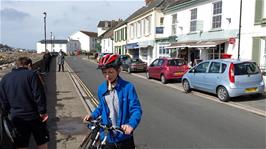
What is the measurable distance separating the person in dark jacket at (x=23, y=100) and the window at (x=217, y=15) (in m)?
16.8

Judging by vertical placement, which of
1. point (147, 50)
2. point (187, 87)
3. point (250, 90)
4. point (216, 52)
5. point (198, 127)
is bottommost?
point (198, 127)

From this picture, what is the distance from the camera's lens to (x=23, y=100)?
4.37 metres

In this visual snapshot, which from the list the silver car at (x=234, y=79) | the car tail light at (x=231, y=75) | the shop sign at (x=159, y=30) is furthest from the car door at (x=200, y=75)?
the shop sign at (x=159, y=30)

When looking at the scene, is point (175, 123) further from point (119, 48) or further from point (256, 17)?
point (119, 48)

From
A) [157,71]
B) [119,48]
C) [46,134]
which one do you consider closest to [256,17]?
[157,71]

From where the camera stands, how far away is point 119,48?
174 feet

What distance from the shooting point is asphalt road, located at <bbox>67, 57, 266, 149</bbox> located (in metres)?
6.33

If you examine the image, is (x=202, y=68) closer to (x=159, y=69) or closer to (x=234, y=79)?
(x=234, y=79)

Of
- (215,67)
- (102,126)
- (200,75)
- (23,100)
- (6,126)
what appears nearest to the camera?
(102,126)

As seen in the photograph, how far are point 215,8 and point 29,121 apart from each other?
17598 mm

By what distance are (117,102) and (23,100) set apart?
5.90 ft

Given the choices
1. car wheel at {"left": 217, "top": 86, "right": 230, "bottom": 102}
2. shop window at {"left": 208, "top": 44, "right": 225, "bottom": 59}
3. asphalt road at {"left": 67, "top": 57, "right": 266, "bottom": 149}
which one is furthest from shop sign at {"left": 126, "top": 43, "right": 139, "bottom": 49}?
asphalt road at {"left": 67, "top": 57, "right": 266, "bottom": 149}

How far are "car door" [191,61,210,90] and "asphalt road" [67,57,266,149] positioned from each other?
2243mm

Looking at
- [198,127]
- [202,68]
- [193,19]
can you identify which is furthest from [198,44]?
[198,127]
